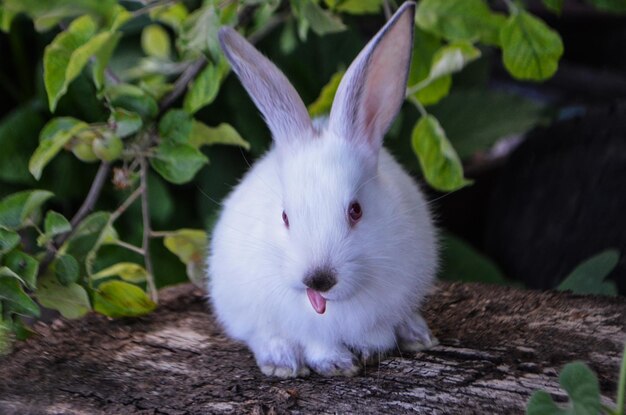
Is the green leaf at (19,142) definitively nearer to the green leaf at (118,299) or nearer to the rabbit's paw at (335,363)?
the green leaf at (118,299)

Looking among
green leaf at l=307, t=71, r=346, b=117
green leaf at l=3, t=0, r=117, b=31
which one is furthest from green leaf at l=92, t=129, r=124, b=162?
green leaf at l=307, t=71, r=346, b=117

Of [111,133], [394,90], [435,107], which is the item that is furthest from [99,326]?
[435,107]

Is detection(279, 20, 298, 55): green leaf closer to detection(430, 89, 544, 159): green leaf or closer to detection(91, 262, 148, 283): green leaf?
detection(430, 89, 544, 159): green leaf

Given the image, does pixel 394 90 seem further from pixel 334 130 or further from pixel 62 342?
pixel 62 342

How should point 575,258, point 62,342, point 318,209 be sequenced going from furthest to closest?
point 575,258 → point 62,342 → point 318,209

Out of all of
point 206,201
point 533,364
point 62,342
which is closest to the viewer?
point 533,364

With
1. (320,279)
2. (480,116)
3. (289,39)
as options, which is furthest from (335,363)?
(480,116)

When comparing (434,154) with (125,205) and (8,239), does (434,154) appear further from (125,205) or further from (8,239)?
(8,239)
